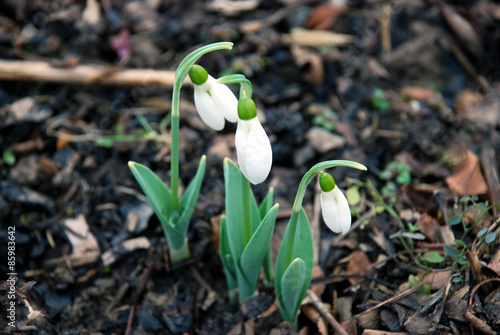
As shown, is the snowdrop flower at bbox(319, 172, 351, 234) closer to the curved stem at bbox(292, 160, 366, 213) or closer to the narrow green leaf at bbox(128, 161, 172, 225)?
the curved stem at bbox(292, 160, 366, 213)

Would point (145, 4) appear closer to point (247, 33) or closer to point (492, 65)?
point (247, 33)

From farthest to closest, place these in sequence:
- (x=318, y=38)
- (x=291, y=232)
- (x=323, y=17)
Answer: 1. (x=323, y=17)
2. (x=318, y=38)
3. (x=291, y=232)

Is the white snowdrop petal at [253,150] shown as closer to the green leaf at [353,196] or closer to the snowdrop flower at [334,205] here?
the snowdrop flower at [334,205]

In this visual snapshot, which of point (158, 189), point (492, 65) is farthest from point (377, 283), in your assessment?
point (492, 65)

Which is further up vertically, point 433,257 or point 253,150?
point 253,150

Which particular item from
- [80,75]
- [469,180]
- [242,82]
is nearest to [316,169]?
[242,82]

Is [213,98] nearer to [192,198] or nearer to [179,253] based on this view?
[192,198]

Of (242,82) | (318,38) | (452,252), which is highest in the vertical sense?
(242,82)
